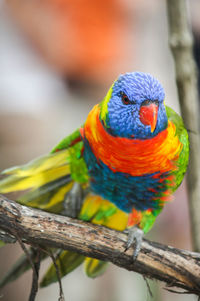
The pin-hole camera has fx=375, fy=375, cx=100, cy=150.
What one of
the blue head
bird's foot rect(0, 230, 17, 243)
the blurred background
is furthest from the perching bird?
the blurred background

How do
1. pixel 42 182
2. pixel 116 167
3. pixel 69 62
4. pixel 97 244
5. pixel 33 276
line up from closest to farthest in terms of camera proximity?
pixel 33 276 → pixel 97 244 → pixel 116 167 → pixel 42 182 → pixel 69 62

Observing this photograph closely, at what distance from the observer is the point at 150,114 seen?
133 cm

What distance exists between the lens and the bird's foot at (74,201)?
5.78 ft

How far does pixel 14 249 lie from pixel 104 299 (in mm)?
875

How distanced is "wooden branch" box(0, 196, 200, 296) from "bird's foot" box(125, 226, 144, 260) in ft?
0.05

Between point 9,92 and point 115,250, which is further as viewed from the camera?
point 9,92

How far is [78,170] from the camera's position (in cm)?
171

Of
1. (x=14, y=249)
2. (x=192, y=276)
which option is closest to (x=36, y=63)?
(x=14, y=249)

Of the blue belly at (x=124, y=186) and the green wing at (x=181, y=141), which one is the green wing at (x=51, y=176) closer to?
the blue belly at (x=124, y=186)

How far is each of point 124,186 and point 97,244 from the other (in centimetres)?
37

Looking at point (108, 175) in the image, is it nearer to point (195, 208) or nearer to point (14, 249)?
point (195, 208)

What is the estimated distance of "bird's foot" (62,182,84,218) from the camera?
1.76 meters

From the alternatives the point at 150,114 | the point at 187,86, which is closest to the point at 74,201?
the point at 150,114

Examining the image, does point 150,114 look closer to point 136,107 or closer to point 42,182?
point 136,107
